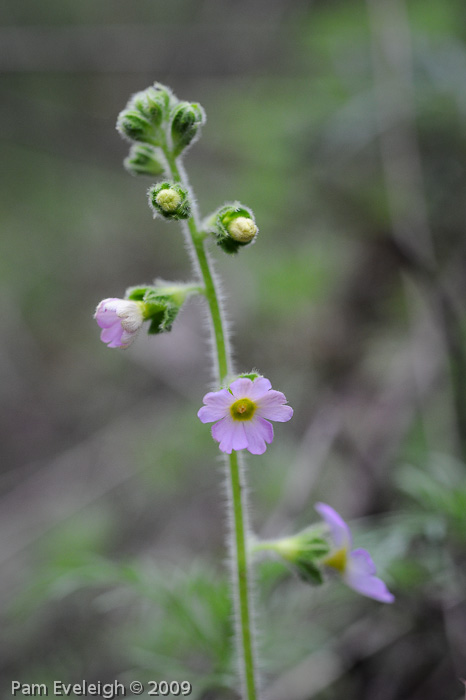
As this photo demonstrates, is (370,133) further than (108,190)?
No

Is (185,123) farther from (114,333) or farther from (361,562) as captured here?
(361,562)

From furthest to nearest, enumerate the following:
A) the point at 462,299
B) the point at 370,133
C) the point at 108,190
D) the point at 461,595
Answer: the point at 108,190 < the point at 370,133 < the point at 462,299 < the point at 461,595

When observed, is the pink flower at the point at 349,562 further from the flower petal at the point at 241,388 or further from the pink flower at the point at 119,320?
the pink flower at the point at 119,320

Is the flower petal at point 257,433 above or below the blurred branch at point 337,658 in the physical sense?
above

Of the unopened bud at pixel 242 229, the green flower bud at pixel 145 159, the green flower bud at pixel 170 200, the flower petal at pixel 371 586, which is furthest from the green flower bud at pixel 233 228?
the flower petal at pixel 371 586

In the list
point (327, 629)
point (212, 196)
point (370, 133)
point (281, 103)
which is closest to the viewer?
point (327, 629)

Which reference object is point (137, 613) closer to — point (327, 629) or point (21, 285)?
point (327, 629)

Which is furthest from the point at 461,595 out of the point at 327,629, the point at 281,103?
the point at 281,103
